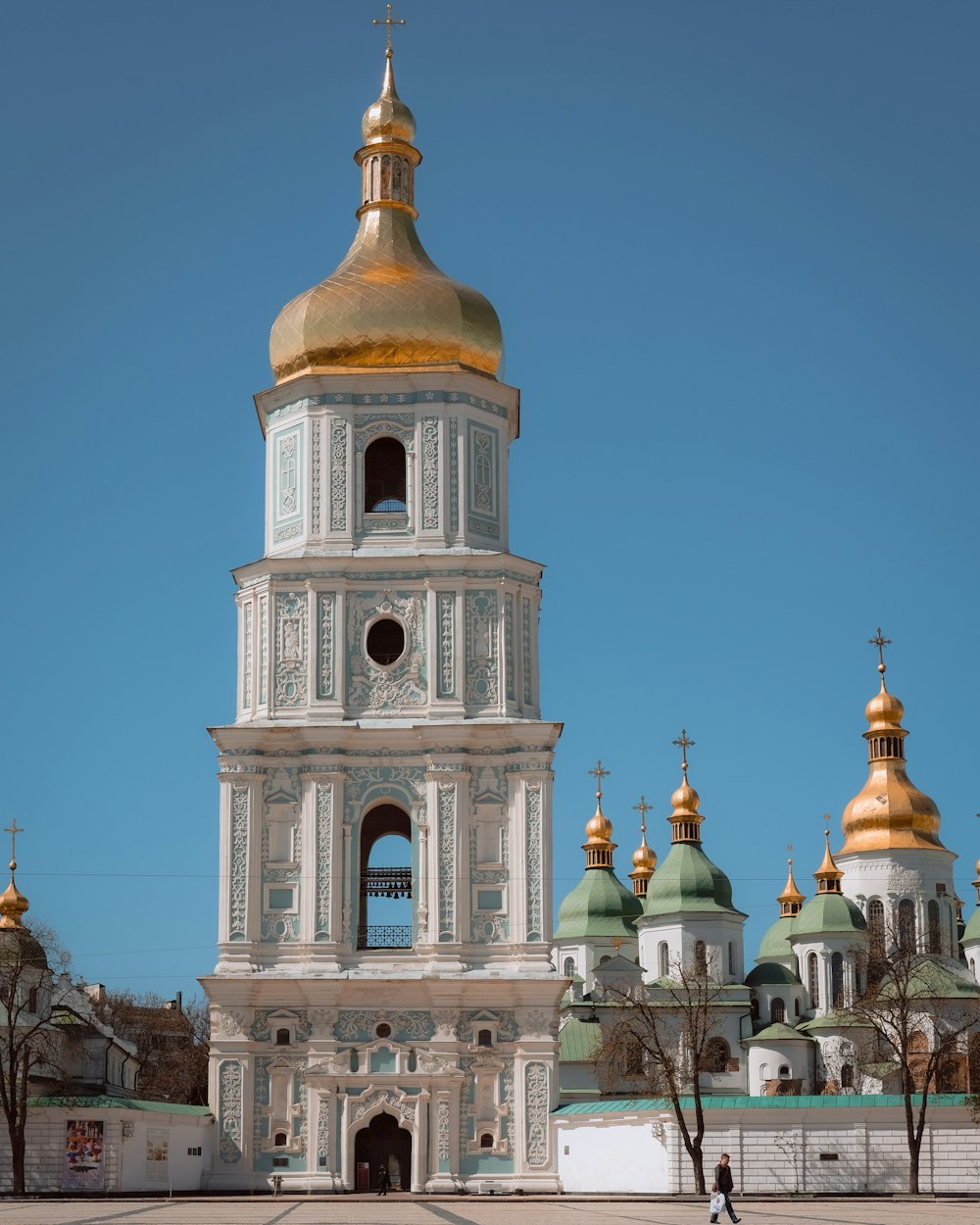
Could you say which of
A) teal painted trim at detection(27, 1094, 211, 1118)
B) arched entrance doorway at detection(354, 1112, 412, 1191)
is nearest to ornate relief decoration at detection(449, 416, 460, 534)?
arched entrance doorway at detection(354, 1112, 412, 1191)

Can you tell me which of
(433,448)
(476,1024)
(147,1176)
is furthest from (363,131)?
(147,1176)

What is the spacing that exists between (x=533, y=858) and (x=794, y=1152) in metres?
7.43

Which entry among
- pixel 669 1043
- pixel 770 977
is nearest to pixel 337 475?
pixel 669 1043

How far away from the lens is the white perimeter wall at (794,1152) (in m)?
39.5

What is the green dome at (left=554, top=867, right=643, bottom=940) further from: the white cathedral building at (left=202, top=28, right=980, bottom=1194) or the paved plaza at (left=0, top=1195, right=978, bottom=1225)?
the paved plaza at (left=0, top=1195, right=978, bottom=1225)

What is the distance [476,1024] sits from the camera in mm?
41469

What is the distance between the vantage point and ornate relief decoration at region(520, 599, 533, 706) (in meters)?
44.2

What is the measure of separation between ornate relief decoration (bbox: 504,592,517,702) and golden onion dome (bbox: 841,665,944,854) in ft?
109

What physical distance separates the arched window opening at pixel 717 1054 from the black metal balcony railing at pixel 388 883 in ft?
78.8

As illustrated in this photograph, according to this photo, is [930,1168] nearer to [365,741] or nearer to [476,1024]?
[476,1024]

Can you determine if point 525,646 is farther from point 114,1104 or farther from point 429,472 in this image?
point 114,1104

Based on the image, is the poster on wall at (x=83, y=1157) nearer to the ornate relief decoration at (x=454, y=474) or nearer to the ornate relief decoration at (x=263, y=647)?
the ornate relief decoration at (x=263, y=647)

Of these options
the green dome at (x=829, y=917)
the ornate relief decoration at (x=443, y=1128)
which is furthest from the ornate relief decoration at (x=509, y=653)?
the green dome at (x=829, y=917)

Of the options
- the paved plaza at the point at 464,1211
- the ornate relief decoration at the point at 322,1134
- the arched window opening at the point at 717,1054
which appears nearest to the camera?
the paved plaza at the point at 464,1211
